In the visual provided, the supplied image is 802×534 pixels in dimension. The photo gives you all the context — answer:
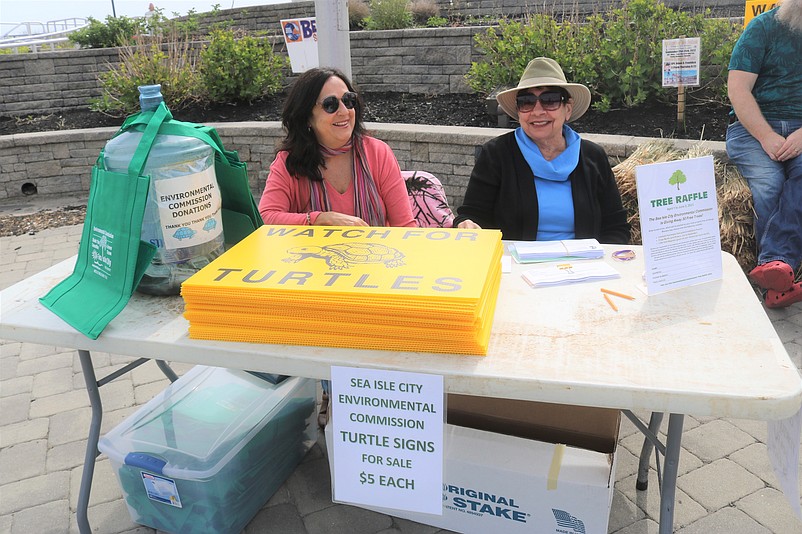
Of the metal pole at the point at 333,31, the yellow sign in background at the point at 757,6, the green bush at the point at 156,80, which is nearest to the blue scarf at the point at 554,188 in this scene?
the metal pole at the point at 333,31

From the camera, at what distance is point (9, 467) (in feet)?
8.12

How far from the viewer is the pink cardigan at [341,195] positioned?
2.52 m

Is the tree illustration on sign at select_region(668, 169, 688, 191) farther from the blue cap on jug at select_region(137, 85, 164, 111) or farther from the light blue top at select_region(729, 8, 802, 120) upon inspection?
the light blue top at select_region(729, 8, 802, 120)

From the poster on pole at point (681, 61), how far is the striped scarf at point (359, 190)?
2633mm

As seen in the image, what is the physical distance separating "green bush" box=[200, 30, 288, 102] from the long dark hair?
4783mm

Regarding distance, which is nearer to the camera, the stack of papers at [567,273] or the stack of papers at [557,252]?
the stack of papers at [567,273]

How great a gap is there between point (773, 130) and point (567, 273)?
2752mm

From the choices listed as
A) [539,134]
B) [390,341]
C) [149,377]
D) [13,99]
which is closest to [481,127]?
[539,134]

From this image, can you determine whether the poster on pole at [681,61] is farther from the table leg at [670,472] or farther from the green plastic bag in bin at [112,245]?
the green plastic bag in bin at [112,245]

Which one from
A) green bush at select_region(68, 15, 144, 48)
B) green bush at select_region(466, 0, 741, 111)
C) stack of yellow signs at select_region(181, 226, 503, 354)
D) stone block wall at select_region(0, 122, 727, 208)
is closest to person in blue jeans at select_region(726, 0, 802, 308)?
stone block wall at select_region(0, 122, 727, 208)

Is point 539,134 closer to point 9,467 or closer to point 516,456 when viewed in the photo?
point 516,456

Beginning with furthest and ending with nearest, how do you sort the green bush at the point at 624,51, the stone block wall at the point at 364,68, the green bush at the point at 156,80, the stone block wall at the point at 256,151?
the green bush at the point at 156,80 → the stone block wall at the point at 364,68 → the green bush at the point at 624,51 → the stone block wall at the point at 256,151

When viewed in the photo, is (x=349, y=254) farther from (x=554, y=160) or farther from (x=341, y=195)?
(x=554, y=160)

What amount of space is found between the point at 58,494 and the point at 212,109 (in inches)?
219
